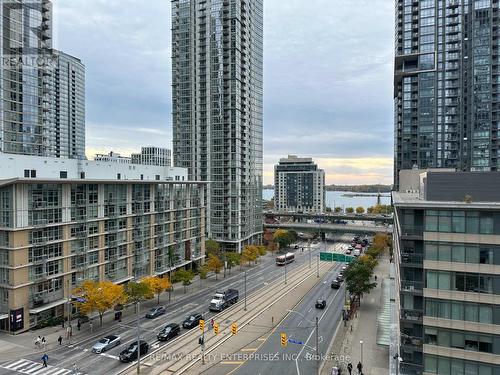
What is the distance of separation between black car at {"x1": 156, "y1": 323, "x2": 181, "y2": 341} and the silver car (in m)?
4.84

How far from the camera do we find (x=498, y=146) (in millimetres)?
106500

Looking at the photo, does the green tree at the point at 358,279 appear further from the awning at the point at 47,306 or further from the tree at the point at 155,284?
the awning at the point at 47,306

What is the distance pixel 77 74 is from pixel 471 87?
18152cm

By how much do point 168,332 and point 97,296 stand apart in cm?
1060

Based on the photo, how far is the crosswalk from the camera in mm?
35500

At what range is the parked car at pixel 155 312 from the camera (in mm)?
51850

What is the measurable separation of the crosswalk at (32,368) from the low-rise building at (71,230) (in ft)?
29.0

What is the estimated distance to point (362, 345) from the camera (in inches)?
1667

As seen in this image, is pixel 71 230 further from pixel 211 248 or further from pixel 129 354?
pixel 211 248

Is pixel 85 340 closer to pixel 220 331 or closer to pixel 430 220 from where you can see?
pixel 220 331

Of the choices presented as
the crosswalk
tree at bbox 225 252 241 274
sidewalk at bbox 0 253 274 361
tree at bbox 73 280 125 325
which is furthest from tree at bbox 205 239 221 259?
the crosswalk

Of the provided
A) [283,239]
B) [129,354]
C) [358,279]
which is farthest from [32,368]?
[283,239]

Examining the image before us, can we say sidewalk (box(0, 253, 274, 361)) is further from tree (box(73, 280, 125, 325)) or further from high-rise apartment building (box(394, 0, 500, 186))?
high-rise apartment building (box(394, 0, 500, 186))

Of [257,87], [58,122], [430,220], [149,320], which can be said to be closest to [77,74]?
[58,122]
